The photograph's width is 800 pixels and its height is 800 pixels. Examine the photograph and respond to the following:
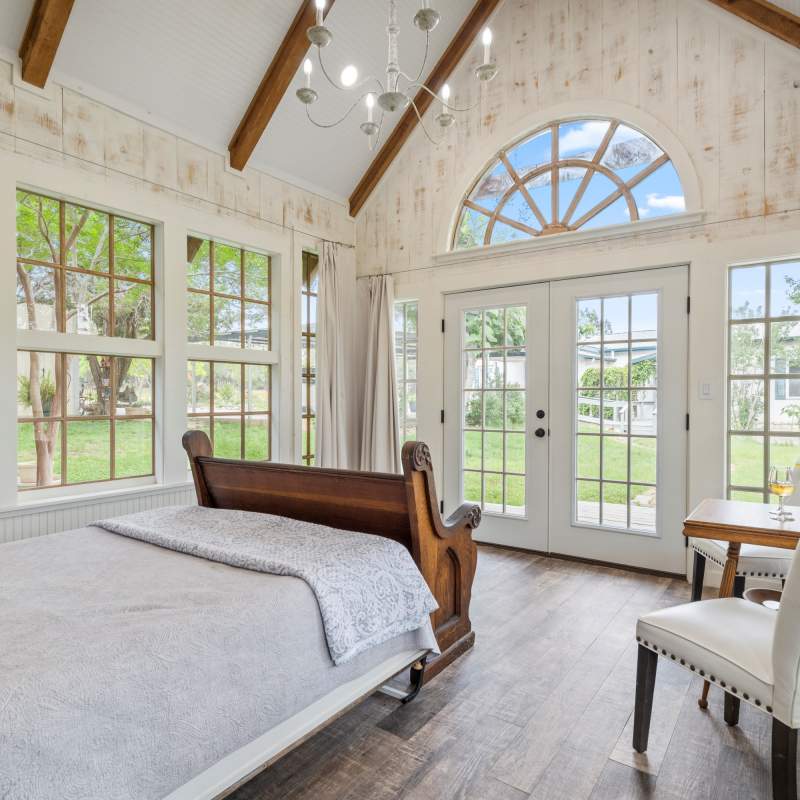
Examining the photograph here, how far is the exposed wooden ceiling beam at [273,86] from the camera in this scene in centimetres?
359

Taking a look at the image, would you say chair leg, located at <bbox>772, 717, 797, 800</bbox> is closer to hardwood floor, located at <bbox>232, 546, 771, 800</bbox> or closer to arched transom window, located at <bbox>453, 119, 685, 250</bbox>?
hardwood floor, located at <bbox>232, 546, 771, 800</bbox>

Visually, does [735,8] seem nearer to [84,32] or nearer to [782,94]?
[782,94]

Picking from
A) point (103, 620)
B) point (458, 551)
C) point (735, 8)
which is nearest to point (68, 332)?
point (103, 620)

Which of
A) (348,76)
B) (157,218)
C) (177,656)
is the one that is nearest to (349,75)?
(348,76)

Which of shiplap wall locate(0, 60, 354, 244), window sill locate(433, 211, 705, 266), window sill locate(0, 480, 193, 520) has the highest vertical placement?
shiplap wall locate(0, 60, 354, 244)

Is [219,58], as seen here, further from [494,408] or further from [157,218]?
[494,408]

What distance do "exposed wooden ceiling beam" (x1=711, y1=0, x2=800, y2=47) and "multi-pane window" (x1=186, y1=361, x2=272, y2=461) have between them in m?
3.84

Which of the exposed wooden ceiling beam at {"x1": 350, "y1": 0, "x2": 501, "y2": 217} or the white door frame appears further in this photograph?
the exposed wooden ceiling beam at {"x1": 350, "y1": 0, "x2": 501, "y2": 217}

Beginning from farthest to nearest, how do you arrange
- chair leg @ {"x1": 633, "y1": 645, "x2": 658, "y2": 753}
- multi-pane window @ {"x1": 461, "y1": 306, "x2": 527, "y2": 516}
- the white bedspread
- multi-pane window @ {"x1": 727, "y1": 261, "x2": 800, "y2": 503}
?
multi-pane window @ {"x1": 461, "y1": 306, "x2": 527, "y2": 516}, multi-pane window @ {"x1": 727, "y1": 261, "x2": 800, "y2": 503}, chair leg @ {"x1": 633, "y1": 645, "x2": 658, "y2": 753}, the white bedspread

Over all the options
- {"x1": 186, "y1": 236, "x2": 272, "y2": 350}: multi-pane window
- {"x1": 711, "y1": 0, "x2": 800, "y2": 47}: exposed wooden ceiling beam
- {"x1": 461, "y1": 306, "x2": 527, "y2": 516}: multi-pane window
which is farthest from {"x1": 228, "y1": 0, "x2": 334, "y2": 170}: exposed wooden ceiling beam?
{"x1": 711, "y1": 0, "x2": 800, "y2": 47}: exposed wooden ceiling beam

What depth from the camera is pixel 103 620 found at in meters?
1.51

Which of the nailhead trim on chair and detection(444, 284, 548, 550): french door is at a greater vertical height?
detection(444, 284, 548, 550): french door

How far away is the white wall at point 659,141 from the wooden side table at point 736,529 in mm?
1304

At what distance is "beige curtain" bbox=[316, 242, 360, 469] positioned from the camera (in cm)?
462
